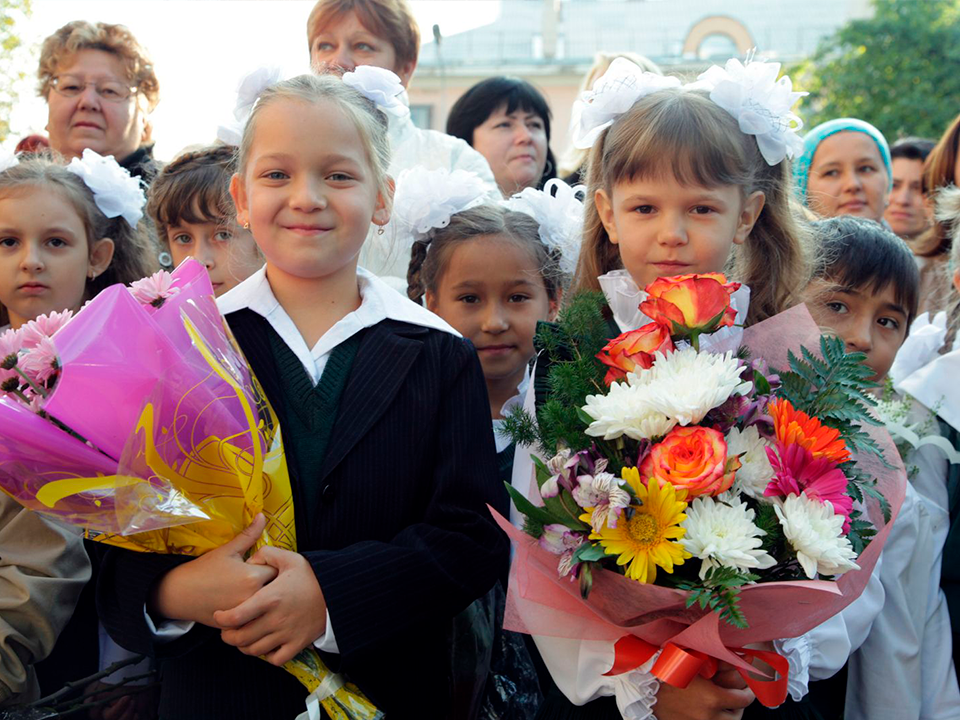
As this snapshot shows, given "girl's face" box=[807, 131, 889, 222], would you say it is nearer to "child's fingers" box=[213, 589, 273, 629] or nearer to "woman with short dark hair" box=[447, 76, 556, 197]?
"woman with short dark hair" box=[447, 76, 556, 197]

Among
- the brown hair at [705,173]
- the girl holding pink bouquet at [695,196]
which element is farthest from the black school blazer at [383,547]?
the brown hair at [705,173]

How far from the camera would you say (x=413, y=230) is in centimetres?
332

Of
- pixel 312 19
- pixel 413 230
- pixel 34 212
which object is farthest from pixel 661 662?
pixel 312 19

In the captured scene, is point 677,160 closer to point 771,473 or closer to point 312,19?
point 771,473

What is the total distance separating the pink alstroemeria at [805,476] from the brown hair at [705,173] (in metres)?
0.87

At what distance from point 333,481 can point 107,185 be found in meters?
1.64

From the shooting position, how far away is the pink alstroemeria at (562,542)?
72.2 inches

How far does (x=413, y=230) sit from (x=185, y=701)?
1.72m

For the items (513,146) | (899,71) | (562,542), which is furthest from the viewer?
(899,71)

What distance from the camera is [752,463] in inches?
73.3

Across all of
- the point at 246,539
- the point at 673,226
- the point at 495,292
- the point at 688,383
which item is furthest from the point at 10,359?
the point at 495,292

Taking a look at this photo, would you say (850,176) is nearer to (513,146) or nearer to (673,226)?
(513,146)

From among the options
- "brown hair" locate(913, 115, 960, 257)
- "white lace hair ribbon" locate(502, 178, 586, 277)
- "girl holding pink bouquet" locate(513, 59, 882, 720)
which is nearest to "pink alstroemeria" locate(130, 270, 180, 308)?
"girl holding pink bouquet" locate(513, 59, 882, 720)

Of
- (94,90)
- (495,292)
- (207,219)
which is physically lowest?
(495,292)
